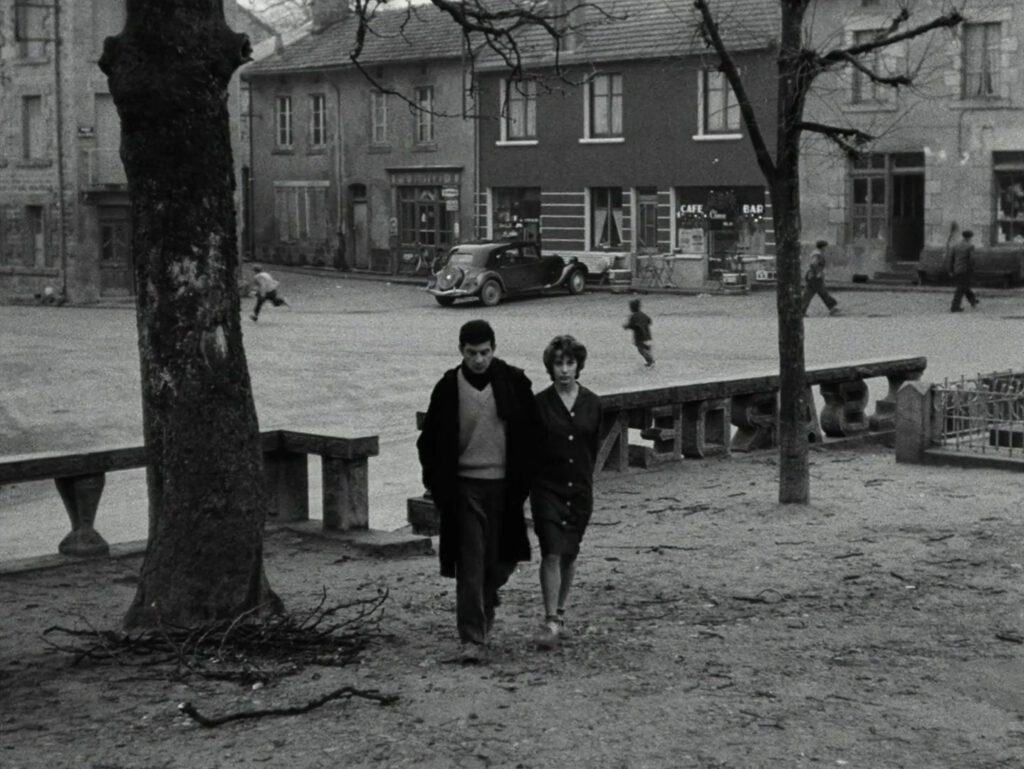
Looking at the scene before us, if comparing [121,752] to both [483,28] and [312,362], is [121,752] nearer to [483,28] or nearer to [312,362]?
[483,28]

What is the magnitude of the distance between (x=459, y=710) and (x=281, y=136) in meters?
55.2

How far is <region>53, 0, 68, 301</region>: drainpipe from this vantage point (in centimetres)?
4881

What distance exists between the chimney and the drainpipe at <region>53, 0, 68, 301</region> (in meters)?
14.3

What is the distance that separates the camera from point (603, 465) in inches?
608

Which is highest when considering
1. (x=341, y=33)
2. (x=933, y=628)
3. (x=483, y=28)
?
(x=341, y=33)

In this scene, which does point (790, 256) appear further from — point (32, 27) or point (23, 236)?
point (23, 236)

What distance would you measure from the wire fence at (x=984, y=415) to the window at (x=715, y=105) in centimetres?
3154

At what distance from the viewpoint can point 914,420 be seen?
1602 cm

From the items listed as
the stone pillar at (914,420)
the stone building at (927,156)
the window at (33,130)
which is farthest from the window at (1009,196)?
the stone pillar at (914,420)

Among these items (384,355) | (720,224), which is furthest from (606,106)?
(384,355)

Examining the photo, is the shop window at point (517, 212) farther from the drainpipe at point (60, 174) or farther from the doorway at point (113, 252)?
the drainpipe at point (60, 174)

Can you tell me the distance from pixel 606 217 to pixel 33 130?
15962 mm

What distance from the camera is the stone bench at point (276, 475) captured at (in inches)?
469

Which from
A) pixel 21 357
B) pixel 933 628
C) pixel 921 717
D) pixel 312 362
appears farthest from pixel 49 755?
pixel 21 357
